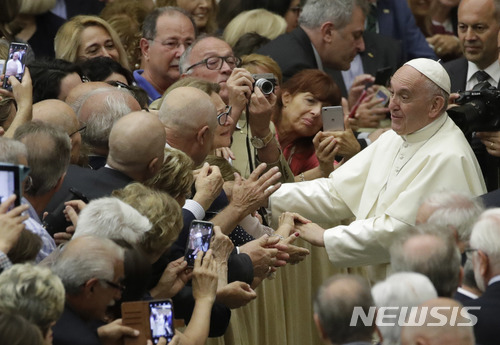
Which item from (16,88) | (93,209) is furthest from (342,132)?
(93,209)

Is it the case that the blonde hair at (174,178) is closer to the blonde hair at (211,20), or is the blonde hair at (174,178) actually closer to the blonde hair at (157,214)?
the blonde hair at (157,214)

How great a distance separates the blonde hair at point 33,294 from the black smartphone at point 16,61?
217 centimetres

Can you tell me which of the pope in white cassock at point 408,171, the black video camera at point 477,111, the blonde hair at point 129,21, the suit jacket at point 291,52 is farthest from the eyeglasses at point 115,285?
the suit jacket at point 291,52

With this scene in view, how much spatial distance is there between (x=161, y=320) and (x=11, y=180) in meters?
0.80

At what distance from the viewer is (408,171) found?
668 cm

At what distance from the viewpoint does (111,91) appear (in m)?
6.04

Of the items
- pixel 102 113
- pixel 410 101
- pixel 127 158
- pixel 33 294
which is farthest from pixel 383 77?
pixel 33 294

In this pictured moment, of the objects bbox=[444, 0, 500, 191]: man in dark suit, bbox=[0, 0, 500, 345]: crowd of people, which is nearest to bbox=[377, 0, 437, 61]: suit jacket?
bbox=[0, 0, 500, 345]: crowd of people

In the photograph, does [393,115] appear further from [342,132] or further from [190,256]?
[190,256]

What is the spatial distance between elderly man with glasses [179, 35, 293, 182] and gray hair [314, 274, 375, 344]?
8.59ft

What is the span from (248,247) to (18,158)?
145 centimetres

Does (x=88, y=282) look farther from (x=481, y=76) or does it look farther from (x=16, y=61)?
(x=481, y=76)

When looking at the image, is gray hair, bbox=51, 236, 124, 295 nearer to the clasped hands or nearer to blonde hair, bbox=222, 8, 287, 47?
the clasped hands

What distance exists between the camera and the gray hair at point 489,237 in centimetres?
470
